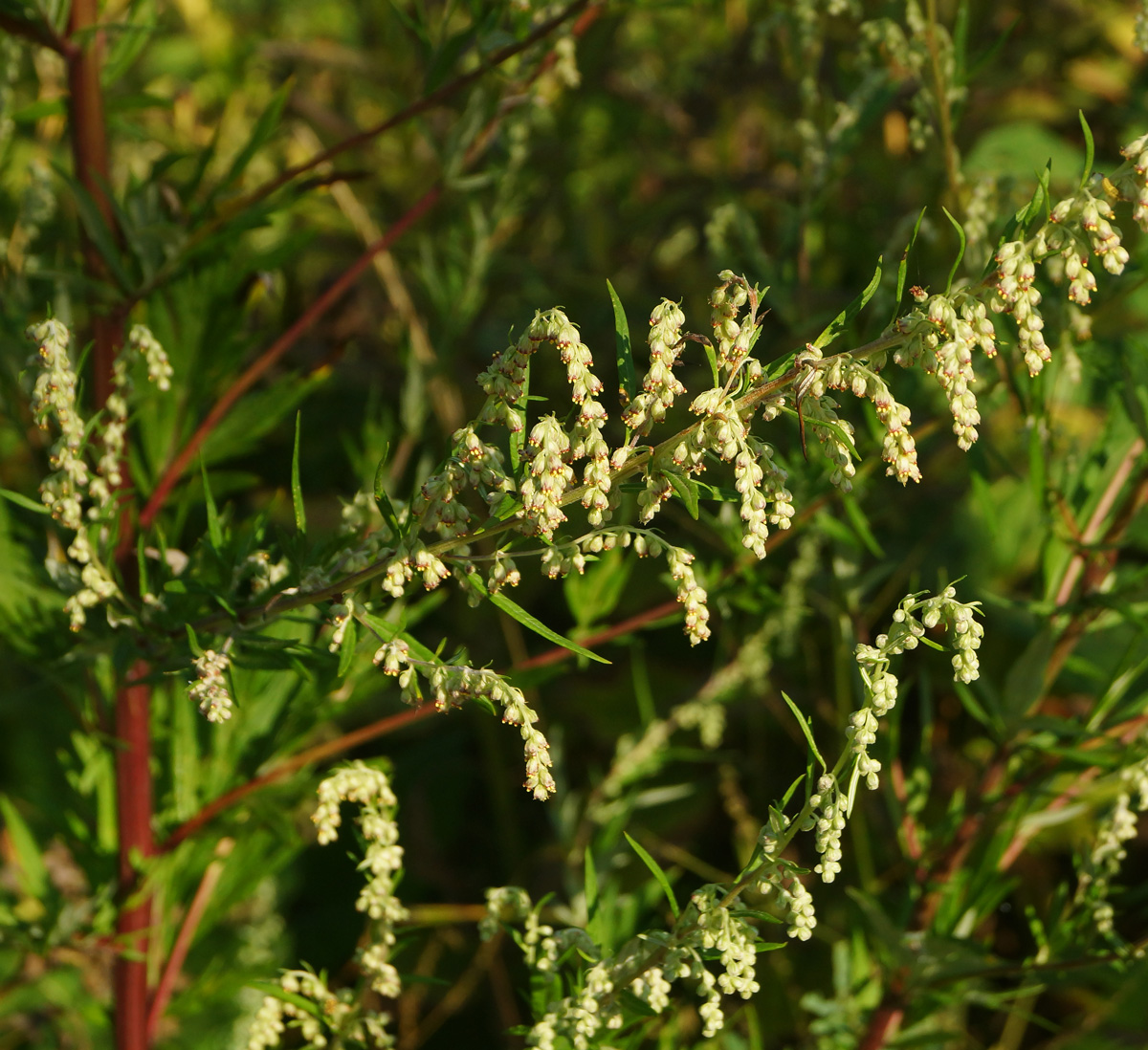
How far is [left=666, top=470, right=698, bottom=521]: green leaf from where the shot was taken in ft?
1.77

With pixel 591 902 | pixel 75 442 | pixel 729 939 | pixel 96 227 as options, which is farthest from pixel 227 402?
pixel 729 939

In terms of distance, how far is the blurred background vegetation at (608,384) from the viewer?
96 centimetres

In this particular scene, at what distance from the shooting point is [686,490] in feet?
1.79

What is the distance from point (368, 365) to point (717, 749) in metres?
0.82

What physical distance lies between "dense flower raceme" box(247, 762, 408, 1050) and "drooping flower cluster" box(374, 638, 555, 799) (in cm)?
16

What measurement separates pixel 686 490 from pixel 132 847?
69 centimetres

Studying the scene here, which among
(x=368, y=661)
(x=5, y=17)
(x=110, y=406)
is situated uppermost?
(x=5, y=17)

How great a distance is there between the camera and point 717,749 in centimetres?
158

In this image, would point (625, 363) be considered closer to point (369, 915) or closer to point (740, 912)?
point (740, 912)

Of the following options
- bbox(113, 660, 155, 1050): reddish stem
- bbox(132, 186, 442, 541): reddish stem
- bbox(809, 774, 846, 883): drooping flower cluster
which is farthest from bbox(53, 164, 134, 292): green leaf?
bbox(809, 774, 846, 883): drooping flower cluster

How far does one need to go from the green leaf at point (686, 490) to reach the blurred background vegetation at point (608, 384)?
19cm

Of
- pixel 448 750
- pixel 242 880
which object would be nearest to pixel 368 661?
pixel 242 880

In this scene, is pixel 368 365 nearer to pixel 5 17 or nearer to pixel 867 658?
pixel 5 17

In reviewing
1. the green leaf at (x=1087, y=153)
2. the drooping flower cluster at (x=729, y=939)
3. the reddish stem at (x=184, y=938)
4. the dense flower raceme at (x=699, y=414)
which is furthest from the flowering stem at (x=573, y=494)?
the reddish stem at (x=184, y=938)
